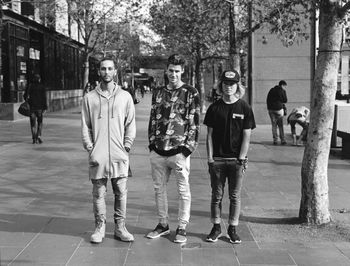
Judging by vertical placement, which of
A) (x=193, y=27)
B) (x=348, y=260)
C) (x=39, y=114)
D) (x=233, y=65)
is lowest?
(x=348, y=260)

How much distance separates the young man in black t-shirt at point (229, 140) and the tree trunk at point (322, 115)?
3.34ft

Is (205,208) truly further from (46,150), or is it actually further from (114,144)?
(46,150)

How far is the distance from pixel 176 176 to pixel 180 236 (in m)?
0.61

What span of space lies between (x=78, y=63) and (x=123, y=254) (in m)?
36.0

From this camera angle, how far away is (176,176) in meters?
5.23

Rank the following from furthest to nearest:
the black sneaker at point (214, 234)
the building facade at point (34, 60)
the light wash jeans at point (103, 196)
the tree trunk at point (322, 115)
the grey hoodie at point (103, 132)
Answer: the building facade at point (34, 60) < the tree trunk at point (322, 115) < the black sneaker at point (214, 234) < the light wash jeans at point (103, 196) < the grey hoodie at point (103, 132)

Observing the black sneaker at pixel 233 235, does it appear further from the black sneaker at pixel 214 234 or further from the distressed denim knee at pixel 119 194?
the distressed denim knee at pixel 119 194

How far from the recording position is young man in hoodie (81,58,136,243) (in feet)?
16.6

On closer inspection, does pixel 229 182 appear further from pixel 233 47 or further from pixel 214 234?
pixel 233 47

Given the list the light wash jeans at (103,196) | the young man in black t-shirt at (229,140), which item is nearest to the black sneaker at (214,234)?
the young man in black t-shirt at (229,140)

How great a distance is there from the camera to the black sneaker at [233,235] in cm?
524

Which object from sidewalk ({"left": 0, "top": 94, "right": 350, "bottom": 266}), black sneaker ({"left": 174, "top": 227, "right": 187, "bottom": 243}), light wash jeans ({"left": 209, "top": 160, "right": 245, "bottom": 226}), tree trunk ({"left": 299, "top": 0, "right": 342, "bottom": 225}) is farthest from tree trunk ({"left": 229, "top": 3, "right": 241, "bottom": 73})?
black sneaker ({"left": 174, "top": 227, "right": 187, "bottom": 243})

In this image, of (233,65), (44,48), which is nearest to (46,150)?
(233,65)

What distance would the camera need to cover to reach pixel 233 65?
14.4 metres
